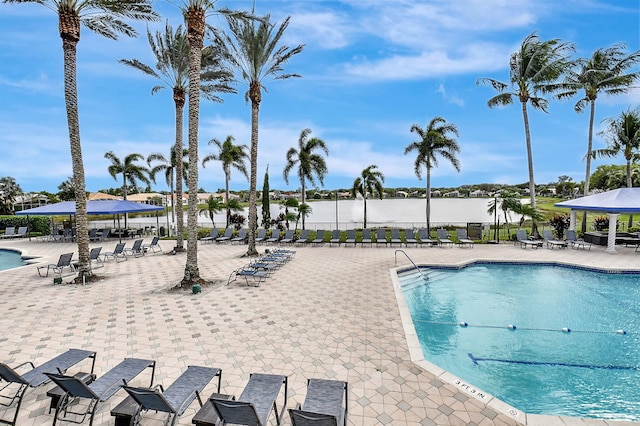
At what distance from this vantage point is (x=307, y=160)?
72.4 ft

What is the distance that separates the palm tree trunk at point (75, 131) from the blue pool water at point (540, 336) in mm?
11242

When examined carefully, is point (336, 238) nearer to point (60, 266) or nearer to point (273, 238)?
point (273, 238)

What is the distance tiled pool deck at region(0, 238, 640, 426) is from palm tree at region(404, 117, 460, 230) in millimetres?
11196

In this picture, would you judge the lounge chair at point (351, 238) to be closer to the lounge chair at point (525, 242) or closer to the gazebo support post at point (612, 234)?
the lounge chair at point (525, 242)

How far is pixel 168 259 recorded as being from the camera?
1489 cm

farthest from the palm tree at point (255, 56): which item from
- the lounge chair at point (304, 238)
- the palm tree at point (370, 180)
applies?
the palm tree at point (370, 180)

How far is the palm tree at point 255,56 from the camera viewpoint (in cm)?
1362

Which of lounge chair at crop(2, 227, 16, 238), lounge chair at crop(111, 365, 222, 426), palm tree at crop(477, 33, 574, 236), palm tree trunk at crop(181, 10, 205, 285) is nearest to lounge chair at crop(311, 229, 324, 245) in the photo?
palm tree trunk at crop(181, 10, 205, 285)

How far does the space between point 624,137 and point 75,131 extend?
30.9 m

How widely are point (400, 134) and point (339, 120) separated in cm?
881

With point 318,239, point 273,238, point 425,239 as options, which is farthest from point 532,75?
point 273,238

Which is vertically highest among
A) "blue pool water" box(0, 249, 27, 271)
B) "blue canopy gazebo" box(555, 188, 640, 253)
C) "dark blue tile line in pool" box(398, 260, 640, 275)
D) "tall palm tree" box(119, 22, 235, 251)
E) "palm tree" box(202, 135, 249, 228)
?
"tall palm tree" box(119, 22, 235, 251)

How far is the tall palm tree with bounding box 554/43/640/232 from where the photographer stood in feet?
64.5

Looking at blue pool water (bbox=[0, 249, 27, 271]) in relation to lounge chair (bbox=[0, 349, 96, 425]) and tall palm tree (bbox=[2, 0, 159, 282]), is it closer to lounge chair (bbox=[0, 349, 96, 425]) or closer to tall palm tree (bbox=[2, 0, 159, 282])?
tall palm tree (bbox=[2, 0, 159, 282])
